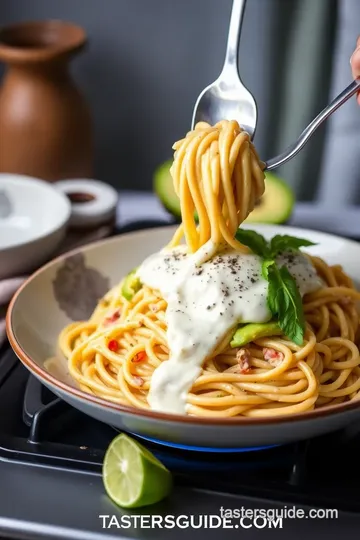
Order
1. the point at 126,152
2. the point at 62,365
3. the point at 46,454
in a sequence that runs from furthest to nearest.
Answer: the point at 126,152 < the point at 62,365 < the point at 46,454

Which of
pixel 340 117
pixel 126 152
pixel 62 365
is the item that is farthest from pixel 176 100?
pixel 62 365

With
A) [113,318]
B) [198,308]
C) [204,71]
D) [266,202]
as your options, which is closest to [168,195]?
[266,202]

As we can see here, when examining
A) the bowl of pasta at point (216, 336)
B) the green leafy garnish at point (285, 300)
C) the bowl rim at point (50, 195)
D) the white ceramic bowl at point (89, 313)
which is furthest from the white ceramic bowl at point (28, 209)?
the green leafy garnish at point (285, 300)

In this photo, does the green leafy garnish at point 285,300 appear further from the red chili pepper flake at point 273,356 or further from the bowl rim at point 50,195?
the bowl rim at point 50,195

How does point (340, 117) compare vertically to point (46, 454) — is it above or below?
above

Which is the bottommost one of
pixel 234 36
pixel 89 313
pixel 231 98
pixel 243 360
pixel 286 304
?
pixel 89 313

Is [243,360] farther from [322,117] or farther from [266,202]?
[266,202]

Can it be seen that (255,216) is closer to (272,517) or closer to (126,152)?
(126,152)
